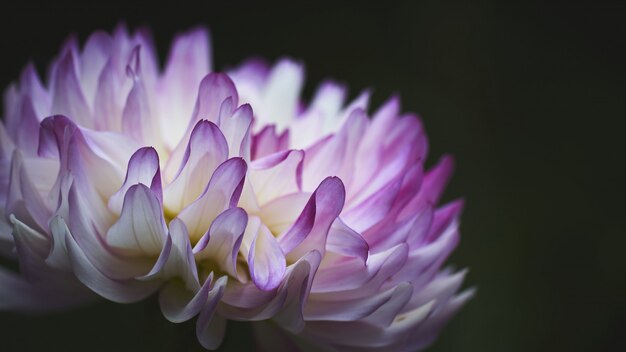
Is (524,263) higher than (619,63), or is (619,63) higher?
(619,63)

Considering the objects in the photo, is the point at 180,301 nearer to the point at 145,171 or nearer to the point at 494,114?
the point at 145,171

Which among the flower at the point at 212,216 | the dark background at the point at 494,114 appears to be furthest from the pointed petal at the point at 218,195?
the dark background at the point at 494,114

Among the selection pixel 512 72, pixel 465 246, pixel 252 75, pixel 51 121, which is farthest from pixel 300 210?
pixel 512 72

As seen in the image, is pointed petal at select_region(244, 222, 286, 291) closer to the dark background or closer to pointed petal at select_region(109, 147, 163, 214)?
pointed petal at select_region(109, 147, 163, 214)

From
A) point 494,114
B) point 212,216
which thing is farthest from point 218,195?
point 494,114

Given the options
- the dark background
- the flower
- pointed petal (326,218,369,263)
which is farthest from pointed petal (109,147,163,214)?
the dark background

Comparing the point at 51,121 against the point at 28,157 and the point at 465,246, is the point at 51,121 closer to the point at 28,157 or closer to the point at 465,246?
the point at 28,157
